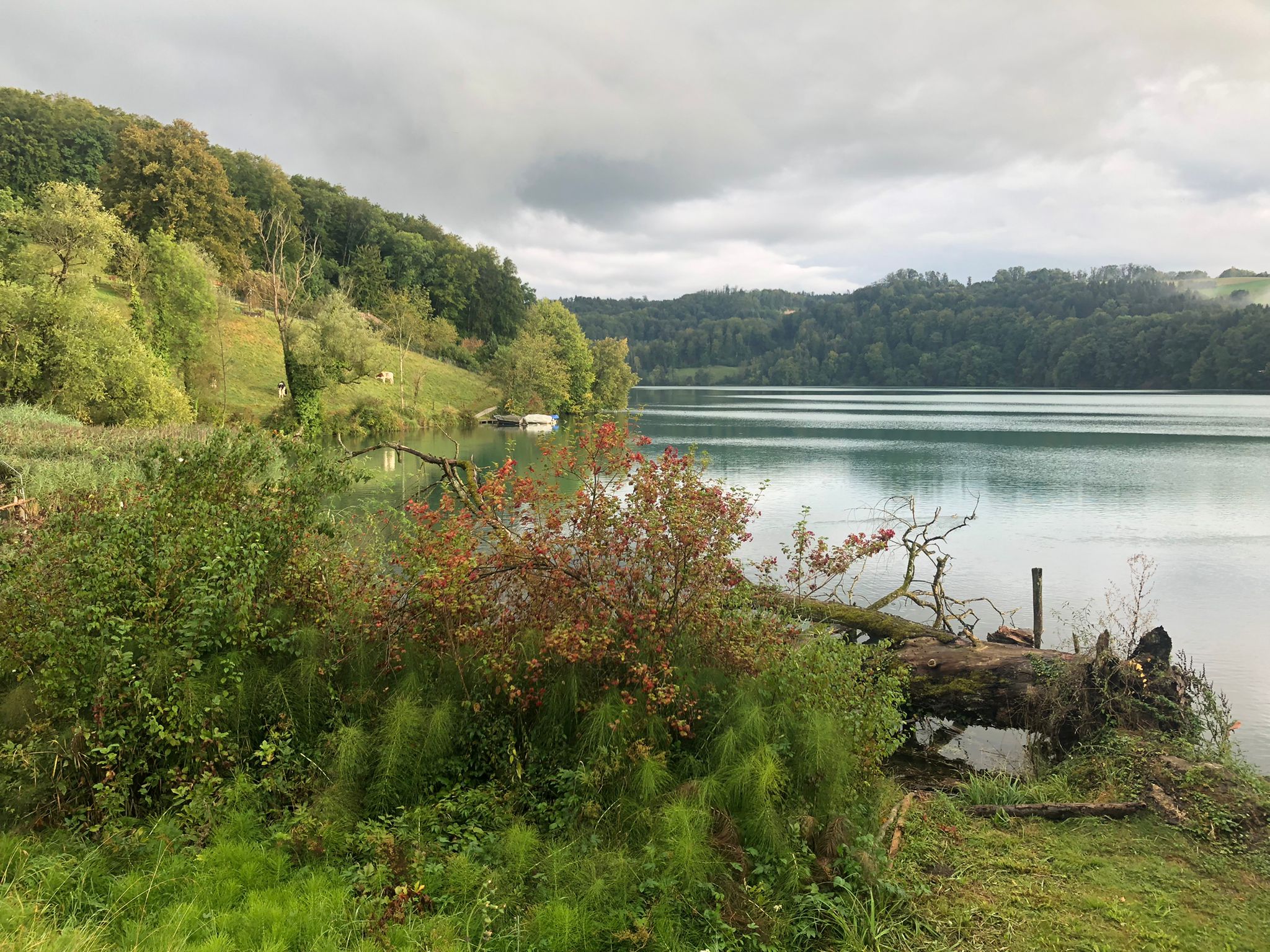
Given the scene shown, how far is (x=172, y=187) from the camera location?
55.0 meters

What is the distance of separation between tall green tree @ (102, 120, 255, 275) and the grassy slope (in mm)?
7040

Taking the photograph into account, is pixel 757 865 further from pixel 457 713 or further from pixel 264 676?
pixel 264 676

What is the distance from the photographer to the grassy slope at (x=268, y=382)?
1763 inches

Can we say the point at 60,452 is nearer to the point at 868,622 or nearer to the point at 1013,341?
the point at 868,622

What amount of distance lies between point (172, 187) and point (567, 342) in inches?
1326

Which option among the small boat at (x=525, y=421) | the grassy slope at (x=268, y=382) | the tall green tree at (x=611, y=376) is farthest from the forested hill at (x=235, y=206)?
the small boat at (x=525, y=421)

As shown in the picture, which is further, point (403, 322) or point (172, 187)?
point (403, 322)

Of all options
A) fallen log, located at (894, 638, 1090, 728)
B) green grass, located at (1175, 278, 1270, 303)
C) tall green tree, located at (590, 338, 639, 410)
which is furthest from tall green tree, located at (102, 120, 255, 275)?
green grass, located at (1175, 278, 1270, 303)

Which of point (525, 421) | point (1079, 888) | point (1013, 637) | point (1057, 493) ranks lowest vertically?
point (1057, 493)

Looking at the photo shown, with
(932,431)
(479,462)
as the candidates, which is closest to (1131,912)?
(479,462)

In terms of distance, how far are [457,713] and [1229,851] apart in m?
6.21

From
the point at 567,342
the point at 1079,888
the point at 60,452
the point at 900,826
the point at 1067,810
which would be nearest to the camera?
the point at 1079,888

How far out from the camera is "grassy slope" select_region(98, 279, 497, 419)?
44.8 meters

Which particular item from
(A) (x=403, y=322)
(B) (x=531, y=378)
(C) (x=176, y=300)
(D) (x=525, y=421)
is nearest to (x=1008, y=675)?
(C) (x=176, y=300)
